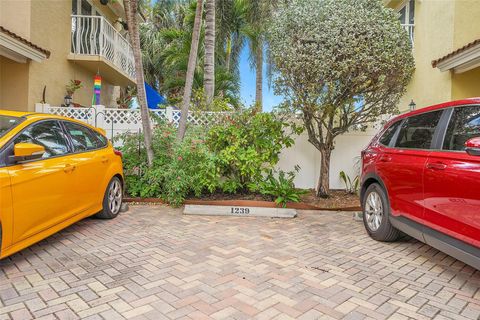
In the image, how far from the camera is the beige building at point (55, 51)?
27.0 feet

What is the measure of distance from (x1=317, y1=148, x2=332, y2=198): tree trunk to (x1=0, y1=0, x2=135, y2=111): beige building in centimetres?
690

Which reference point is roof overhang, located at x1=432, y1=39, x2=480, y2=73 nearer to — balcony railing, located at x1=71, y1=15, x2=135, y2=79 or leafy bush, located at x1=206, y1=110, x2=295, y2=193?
leafy bush, located at x1=206, y1=110, x2=295, y2=193

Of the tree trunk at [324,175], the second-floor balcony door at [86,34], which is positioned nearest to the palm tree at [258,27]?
the second-floor balcony door at [86,34]

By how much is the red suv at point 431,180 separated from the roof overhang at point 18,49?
728 cm

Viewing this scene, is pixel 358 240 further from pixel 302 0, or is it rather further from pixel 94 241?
pixel 302 0

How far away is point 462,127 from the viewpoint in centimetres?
342

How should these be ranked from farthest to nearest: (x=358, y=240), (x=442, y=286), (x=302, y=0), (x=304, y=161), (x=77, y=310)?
(x=304, y=161) < (x=302, y=0) < (x=358, y=240) < (x=442, y=286) < (x=77, y=310)

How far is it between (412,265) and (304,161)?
425cm

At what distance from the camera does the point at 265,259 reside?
3955 mm

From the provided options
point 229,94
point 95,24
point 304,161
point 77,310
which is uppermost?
point 95,24

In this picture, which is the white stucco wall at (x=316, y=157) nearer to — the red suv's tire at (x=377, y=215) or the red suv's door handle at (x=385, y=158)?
the red suv's tire at (x=377, y=215)

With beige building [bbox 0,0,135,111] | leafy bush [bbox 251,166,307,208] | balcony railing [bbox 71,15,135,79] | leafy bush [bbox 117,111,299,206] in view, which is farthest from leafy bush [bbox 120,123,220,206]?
balcony railing [bbox 71,15,135,79]

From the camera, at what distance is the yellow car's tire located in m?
5.34

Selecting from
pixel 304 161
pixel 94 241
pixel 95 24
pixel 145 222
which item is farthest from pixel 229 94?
pixel 94 241
